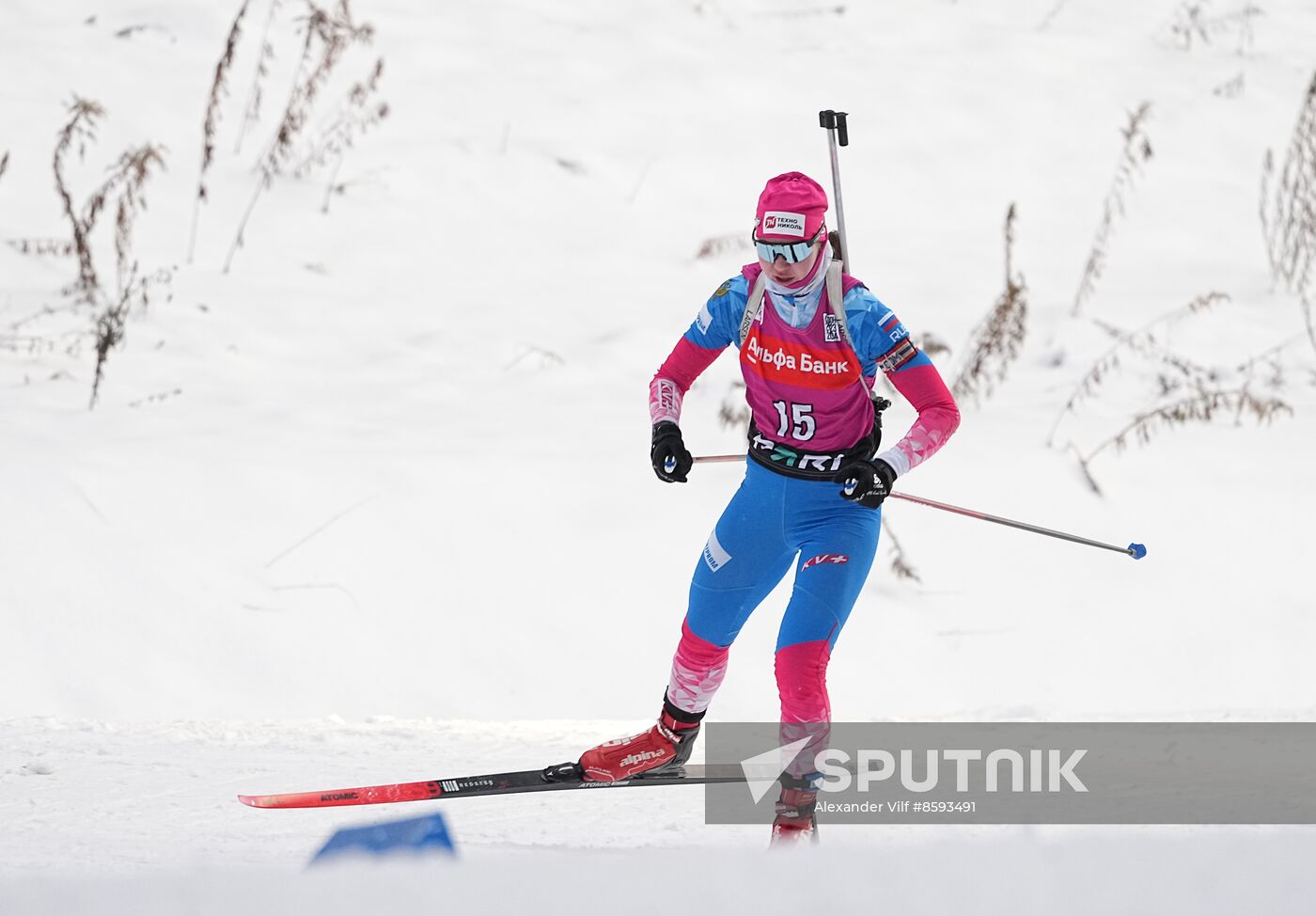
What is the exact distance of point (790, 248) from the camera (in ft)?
13.1

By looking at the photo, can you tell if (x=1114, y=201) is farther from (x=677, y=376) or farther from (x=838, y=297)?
(x=838, y=297)

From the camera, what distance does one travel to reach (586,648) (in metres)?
5.88

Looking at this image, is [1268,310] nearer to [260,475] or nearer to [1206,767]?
[1206,767]

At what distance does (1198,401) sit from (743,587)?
4.56 m

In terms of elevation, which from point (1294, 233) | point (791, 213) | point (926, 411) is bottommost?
point (926, 411)

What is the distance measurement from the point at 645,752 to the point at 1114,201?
763 centimetres

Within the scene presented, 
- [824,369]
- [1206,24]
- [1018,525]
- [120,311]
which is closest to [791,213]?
[824,369]

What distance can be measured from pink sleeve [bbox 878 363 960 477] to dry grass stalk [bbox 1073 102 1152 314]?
4689 mm

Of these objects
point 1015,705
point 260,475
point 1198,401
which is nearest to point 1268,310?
point 1198,401

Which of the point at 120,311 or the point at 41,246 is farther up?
the point at 41,246

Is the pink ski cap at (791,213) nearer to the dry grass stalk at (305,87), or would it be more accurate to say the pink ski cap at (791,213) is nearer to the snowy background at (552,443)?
the snowy background at (552,443)

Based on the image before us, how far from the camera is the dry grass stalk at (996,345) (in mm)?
7680

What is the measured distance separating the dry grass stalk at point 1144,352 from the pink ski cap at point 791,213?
4041 millimetres

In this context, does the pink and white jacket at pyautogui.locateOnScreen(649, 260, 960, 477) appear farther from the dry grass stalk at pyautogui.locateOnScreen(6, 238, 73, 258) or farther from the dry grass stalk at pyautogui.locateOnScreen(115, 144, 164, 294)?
the dry grass stalk at pyautogui.locateOnScreen(6, 238, 73, 258)
